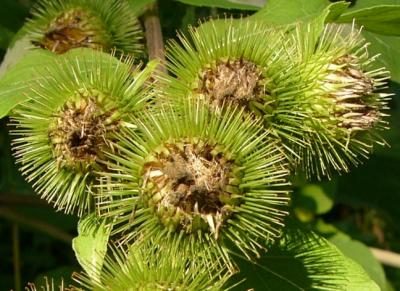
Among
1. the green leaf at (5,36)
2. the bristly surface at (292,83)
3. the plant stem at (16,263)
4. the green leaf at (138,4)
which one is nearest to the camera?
the bristly surface at (292,83)

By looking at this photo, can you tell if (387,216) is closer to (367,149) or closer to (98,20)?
(367,149)

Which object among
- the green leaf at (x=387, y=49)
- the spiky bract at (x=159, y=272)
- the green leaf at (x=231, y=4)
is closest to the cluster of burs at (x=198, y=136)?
the spiky bract at (x=159, y=272)

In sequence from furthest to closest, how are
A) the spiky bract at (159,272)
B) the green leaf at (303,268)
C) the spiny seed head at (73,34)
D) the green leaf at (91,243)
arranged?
the spiny seed head at (73,34)
the green leaf at (303,268)
the green leaf at (91,243)
the spiky bract at (159,272)

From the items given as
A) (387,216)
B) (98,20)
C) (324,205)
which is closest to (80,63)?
(98,20)

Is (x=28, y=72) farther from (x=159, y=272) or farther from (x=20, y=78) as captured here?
(x=159, y=272)

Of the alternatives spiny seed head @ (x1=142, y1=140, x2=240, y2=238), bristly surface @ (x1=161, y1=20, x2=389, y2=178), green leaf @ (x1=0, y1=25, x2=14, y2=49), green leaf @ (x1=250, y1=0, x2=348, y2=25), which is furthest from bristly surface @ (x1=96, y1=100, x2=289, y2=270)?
green leaf @ (x1=0, y1=25, x2=14, y2=49)

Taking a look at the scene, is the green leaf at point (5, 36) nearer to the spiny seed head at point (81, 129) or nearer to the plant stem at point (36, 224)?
the plant stem at point (36, 224)
